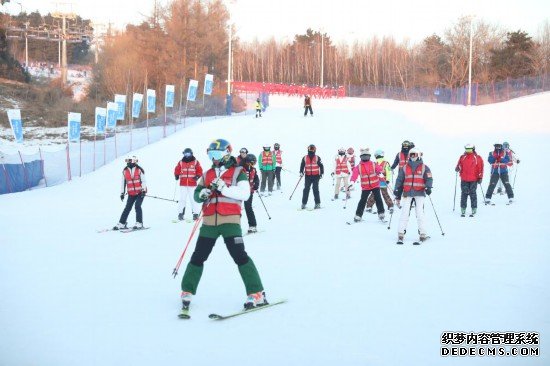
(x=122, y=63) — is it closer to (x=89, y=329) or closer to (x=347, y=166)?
(x=347, y=166)

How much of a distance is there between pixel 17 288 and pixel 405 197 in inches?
254

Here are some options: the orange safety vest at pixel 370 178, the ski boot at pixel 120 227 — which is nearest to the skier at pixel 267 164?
the orange safety vest at pixel 370 178

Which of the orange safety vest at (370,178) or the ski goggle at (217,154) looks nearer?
the ski goggle at (217,154)

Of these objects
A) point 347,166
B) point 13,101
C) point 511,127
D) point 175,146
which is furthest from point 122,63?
point 347,166

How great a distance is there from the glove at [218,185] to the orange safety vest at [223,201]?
123 millimetres

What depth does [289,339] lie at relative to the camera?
551 centimetres

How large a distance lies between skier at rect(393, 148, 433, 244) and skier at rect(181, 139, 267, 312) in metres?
4.90

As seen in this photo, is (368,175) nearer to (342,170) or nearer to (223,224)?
(342,170)

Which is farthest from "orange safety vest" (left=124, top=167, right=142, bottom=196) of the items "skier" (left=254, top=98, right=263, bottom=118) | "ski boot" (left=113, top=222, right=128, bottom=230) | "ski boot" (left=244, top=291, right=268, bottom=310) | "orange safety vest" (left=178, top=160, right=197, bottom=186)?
"skier" (left=254, top=98, right=263, bottom=118)

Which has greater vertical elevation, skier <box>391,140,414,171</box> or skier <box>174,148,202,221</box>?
skier <box>391,140,414,171</box>

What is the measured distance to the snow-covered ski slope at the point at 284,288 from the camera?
528 cm

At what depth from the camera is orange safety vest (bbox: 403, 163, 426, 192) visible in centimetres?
1046

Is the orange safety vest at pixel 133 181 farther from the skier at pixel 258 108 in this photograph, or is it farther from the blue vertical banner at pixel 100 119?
the skier at pixel 258 108

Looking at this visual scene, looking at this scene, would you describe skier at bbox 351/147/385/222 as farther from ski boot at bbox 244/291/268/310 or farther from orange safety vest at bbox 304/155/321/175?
ski boot at bbox 244/291/268/310
